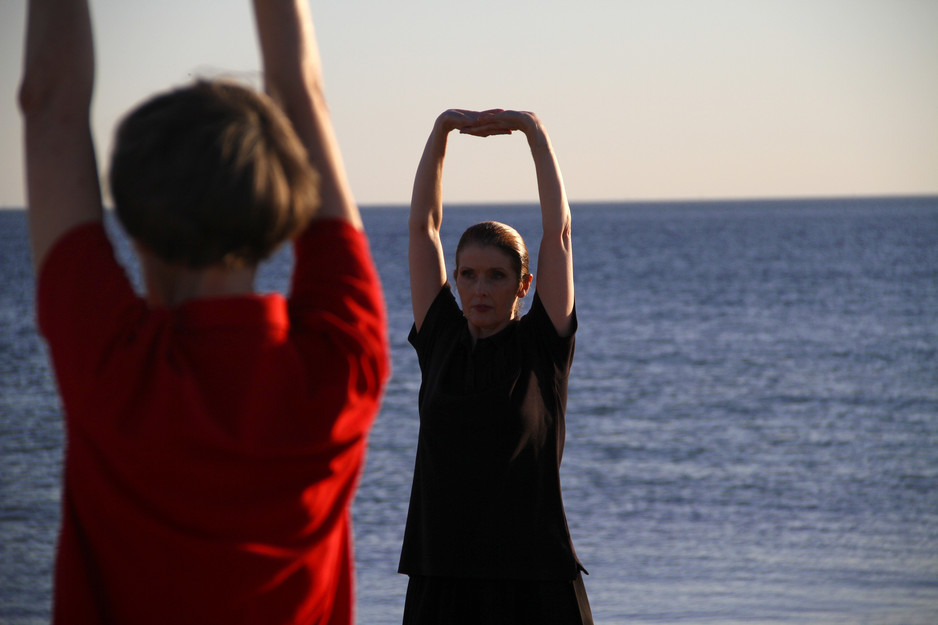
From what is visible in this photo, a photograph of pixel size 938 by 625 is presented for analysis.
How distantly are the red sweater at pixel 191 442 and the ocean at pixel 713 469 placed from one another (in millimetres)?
6005

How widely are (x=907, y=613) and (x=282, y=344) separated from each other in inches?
256

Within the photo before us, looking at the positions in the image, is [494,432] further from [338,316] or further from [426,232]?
[338,316]

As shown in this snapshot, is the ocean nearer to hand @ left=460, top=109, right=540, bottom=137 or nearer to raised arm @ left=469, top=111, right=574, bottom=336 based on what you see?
raised arm @ left=469, top=111, right=574, bottom=336

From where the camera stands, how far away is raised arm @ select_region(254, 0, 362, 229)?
4.64ft

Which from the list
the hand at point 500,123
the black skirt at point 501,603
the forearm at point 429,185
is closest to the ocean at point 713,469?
the black skirt at point 501,603

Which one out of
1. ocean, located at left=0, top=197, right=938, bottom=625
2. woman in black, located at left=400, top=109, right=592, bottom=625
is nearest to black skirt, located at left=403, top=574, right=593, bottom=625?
woman in black, located at left=400, top=109, right=592, bottom=625

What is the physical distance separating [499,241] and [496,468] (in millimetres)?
765

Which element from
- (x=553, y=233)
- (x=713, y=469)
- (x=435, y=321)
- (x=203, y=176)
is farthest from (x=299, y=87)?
(x=713, y=469)

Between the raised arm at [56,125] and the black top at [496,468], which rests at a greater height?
the raised arm at [56,125]

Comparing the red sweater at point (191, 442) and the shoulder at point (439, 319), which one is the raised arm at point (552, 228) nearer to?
the shoulder at point (439, 319)

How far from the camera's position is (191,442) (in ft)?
3.96

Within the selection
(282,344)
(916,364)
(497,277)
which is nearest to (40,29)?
(282,344)

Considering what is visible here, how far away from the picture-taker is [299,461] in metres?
1.28

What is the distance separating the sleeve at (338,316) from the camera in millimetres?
1318
